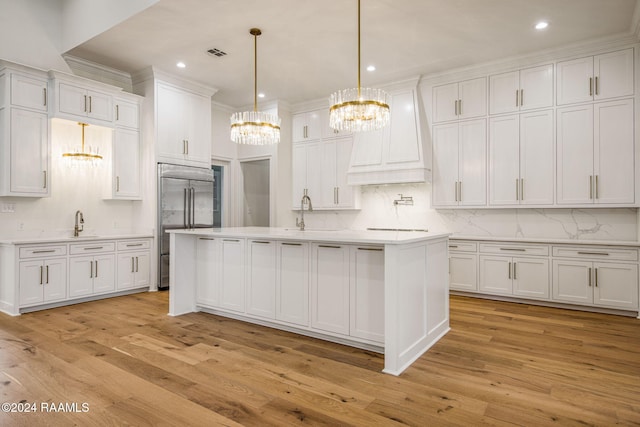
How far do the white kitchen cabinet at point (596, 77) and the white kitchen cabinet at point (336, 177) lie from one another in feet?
10.4

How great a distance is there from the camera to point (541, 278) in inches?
185

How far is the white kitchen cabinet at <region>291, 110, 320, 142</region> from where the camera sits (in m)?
7.04

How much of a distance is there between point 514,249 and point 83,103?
5.85 meters

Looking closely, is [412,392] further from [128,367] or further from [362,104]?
[362,104]

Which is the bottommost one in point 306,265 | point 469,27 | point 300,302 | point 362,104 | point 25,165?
point 300,302

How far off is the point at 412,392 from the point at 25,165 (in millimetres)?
4916

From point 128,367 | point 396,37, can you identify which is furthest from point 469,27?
point 128,367

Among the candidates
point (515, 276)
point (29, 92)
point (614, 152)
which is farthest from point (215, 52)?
point (614, 152)

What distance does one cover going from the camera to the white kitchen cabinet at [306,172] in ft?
23.1

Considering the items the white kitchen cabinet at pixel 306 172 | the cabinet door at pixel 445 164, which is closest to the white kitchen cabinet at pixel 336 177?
the white kitchen cabinet at pixel 306 172

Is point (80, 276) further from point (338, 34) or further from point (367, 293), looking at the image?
point (338, 34)

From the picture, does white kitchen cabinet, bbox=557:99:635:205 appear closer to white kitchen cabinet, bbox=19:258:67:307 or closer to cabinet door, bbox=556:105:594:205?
cabinet door, bbox=556:105:594:205

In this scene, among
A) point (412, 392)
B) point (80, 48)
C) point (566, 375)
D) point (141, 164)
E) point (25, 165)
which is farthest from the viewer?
point (141, 164)

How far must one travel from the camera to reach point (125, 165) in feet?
18.1
